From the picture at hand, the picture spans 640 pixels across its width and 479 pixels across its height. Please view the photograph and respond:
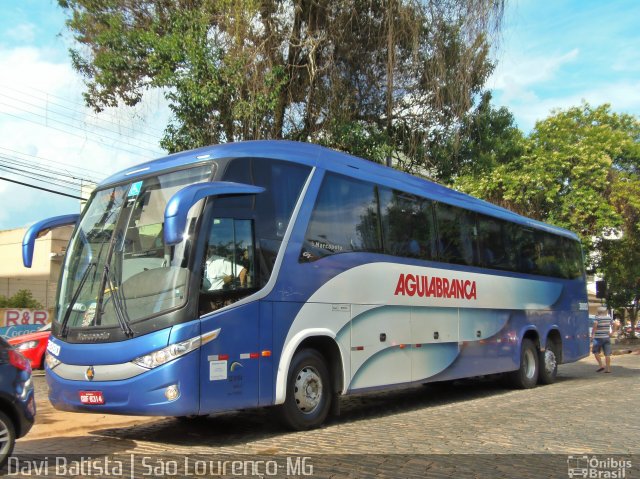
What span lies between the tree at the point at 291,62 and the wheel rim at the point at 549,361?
5.76 metres

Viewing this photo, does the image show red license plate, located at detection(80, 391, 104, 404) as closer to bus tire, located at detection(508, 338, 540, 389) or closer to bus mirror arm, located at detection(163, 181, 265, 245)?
bus mirror arm, located at detection(163, 181, 265, 245)

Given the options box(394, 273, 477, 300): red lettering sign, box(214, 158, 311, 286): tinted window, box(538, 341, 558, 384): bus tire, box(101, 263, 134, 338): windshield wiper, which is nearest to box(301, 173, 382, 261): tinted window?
box(214, 158, 311, 286): tinted window

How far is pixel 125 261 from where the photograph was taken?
730 cm

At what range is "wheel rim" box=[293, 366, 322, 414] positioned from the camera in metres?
8.09

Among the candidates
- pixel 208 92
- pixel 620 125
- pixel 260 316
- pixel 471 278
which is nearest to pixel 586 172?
pixel 620 125

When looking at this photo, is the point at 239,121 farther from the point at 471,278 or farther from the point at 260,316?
the point at 260,316

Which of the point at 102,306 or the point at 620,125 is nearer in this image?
the point at 102,306

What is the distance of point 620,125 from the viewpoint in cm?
2986

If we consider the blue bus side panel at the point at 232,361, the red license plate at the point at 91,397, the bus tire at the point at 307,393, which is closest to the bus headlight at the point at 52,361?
the red license plate at the point at 91,397

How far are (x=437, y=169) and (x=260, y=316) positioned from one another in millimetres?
10225

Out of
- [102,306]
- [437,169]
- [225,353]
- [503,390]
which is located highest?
[437,169]

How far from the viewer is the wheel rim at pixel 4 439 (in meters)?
5.74

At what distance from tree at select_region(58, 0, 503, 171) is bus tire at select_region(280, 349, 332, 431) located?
6850 mm

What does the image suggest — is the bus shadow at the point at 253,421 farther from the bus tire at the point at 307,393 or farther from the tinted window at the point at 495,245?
the tinted window at the point at 495,245
